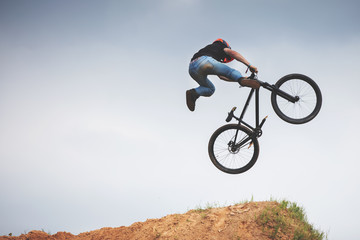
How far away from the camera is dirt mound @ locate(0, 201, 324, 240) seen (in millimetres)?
7531

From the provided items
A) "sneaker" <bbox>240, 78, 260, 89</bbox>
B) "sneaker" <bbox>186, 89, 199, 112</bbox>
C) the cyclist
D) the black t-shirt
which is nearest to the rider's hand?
the cyclist

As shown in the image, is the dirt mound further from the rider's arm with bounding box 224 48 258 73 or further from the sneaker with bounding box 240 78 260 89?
the rider's arm with bounding box 224 48 258 73

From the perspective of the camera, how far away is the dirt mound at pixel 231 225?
24.7 feet

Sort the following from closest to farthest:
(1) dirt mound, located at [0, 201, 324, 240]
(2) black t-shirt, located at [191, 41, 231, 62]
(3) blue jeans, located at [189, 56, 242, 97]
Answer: (3) blue jeans, located at [189, 56, 242, 97] → (2) black t-shirt, located at [191, 41, 231, 62] → (1) dirt mound, located at [0, 201, 324, 240]

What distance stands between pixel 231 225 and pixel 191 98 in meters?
3.78

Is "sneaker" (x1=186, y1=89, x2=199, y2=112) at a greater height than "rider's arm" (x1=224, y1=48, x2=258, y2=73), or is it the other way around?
"rider's arm" (x1=224, y1=48, x2=258, y2=73)

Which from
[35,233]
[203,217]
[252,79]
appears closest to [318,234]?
[203,217]

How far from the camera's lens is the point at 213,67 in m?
6.82

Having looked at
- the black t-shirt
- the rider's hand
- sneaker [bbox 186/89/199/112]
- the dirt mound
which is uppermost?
the black t-shirt

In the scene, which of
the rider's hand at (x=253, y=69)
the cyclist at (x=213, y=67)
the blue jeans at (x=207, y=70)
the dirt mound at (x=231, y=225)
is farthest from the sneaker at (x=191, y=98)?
the dirt mound at (x=231, y=225)

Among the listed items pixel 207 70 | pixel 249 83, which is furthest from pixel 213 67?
pixel 249 83

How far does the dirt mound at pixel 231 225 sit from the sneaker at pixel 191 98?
3431 millimetres

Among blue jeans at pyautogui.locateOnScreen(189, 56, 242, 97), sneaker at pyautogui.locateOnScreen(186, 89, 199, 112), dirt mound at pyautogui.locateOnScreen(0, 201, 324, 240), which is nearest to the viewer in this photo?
blue jeans at pyautogui.locateOnScreen(189, 56, 242, 97)

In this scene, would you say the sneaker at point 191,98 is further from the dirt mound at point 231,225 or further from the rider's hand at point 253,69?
the dirt mound at point 231,225
